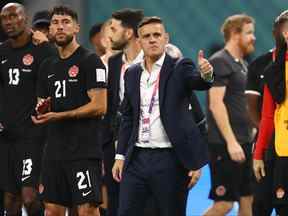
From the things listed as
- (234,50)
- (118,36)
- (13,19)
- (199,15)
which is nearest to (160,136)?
(118,36)

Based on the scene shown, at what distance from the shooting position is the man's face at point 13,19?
34.6ft

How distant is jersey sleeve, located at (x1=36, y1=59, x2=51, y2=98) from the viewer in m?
9.86

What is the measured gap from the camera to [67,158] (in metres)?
9.62

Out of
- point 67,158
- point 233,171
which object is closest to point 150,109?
point 67,158

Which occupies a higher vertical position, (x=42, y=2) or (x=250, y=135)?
(x=42, y=2)

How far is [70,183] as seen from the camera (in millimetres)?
9648

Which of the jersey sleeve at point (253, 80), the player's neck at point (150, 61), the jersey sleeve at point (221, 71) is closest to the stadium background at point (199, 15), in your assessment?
the jersey sleeve at point (221, 71)

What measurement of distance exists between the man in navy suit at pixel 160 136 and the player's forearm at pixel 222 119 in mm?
2255

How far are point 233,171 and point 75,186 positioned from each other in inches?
87.2

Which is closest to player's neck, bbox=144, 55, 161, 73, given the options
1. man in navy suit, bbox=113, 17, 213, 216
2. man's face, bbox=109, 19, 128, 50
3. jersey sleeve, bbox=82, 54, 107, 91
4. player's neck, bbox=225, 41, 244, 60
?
man in navy suit, bbox=113, 17, 213, 216

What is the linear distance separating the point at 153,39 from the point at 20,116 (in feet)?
6.47

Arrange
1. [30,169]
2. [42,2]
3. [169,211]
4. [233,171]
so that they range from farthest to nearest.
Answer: [42,2], [233,171], [30,169], [169,211]

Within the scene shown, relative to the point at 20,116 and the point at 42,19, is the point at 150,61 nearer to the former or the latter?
the point at 20,116

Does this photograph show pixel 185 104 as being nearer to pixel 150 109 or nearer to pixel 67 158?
pixel 150 109
